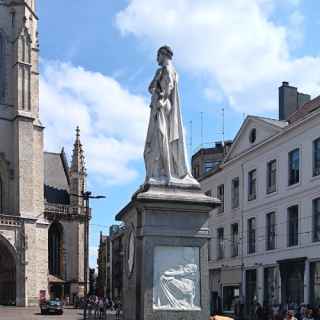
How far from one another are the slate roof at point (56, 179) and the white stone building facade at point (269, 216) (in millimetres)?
34095

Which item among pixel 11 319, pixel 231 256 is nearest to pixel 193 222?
pixel 11 319

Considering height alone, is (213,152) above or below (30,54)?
below

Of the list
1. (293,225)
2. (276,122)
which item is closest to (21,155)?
(276,122)

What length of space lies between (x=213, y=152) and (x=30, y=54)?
1961cm

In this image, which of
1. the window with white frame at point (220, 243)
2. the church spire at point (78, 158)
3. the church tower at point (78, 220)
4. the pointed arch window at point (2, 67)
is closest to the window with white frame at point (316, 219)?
the window with white frame at point (220, 243)

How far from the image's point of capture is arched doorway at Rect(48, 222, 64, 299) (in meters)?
72.2

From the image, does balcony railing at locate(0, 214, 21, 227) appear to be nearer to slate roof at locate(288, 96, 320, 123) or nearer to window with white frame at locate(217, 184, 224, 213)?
window with white frame at locate(217, 184, 224, 213)

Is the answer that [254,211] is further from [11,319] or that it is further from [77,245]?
[77,245]

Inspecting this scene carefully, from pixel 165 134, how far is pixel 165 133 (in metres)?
0.02

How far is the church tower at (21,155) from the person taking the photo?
58.2m

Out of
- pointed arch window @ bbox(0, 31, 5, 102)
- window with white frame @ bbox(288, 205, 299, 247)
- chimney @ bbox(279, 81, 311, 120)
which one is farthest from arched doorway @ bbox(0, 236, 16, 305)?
window with white frame @ bbox(288, 205, 299, 247)

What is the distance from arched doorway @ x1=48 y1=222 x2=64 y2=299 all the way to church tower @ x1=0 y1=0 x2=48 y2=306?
9826mm

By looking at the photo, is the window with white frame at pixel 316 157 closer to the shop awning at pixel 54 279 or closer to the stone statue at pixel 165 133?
the stone statue at pixel 165 133

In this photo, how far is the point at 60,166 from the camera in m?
85.1
